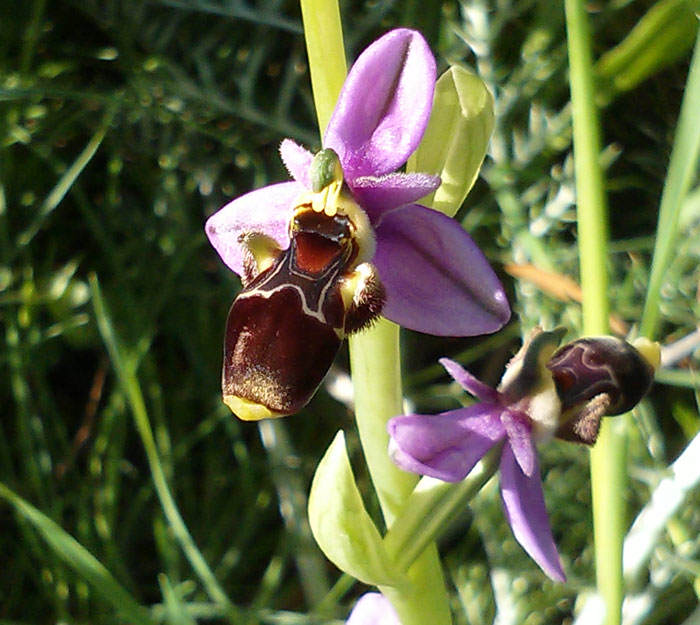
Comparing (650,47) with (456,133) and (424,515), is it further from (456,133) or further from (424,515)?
(424,515)

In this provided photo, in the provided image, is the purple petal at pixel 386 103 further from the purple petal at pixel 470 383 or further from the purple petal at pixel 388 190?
the purple petal at pixel 470 383

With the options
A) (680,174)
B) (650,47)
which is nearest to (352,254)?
(680,174)

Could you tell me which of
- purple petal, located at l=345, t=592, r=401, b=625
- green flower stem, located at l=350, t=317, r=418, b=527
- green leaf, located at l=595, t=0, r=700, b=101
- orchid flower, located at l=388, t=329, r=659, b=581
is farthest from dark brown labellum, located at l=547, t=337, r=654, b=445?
green leaf, located at l=595, t=0, r=700, b=101

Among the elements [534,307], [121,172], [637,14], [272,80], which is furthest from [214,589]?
[637,14]

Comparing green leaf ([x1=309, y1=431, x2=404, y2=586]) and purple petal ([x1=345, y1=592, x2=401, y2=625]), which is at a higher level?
green leaf ([x1=309, y1=431, x2=404, y2=586])

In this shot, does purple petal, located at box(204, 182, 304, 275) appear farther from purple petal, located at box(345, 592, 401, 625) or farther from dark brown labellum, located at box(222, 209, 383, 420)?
purple petal, located at box(345, 592, 401, 625)

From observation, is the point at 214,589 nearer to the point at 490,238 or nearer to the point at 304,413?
the point at 304,413

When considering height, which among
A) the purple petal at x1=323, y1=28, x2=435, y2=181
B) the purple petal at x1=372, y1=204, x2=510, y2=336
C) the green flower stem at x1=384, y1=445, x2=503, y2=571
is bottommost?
the green flower stem at x1=384, y1=445, x2=503, y2=571
